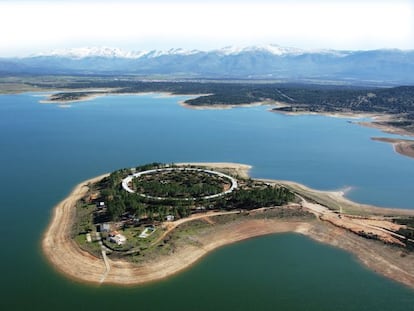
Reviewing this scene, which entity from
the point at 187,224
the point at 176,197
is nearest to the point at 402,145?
the point at 176,197

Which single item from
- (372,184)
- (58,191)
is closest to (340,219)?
(372,184)

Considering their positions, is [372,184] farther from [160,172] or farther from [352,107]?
[352,107]

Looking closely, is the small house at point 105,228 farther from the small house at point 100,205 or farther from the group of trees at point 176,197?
the small house at point 100,205

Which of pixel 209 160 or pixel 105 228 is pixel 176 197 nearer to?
pixel 105 228

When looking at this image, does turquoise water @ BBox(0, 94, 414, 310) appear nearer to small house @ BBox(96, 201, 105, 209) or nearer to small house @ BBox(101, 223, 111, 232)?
small house @ BBox(96, 201, 105, 209)

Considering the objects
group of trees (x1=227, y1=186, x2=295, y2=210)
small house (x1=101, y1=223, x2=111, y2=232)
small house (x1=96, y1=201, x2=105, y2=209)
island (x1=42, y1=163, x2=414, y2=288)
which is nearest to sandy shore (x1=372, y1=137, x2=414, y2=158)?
island (x1=42, y1=163, x2=414, y2=288)

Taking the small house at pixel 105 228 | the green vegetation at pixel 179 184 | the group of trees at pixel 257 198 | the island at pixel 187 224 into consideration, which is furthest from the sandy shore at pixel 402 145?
the small house at pixel 105 228
